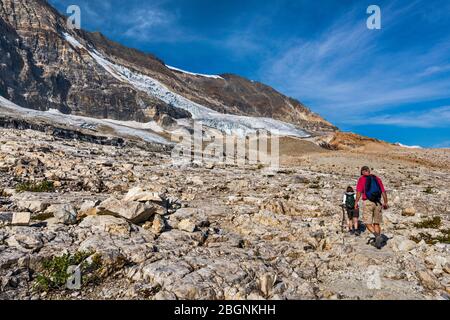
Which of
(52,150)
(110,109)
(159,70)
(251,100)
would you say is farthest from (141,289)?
(251,100)

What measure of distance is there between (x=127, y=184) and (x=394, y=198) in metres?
12.3

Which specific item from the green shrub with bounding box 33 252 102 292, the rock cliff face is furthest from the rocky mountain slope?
the rock cliff face

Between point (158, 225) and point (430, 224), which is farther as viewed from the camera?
point (430, 224)

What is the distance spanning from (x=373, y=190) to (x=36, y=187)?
11.4 meters

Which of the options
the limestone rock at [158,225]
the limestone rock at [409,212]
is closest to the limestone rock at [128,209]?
the limestone rock at [158,225]

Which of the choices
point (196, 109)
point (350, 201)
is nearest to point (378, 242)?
point (350, 201)

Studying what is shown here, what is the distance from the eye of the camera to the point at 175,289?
21.0ft

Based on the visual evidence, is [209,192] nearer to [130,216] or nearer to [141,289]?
[130,216]

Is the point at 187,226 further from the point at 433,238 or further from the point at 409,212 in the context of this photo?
the point at 409,212

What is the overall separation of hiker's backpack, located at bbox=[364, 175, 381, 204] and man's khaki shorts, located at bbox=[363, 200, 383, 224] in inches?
5.1

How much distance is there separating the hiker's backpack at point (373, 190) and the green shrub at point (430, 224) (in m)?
2.97

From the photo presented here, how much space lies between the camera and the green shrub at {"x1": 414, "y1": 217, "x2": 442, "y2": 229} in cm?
1190

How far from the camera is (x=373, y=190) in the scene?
33.2 ft

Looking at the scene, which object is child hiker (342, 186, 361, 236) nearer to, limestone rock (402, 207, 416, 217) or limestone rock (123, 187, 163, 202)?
limestone rock (402, 207, 416, 217)
